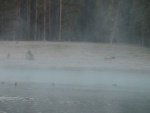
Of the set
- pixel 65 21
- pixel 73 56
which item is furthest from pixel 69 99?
pixel 65 21

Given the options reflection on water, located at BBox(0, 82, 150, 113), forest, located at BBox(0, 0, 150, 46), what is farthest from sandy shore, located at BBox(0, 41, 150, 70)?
reflection on water, located at BBox(0, 82, 150, 113)

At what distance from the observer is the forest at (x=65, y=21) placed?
52562 mm

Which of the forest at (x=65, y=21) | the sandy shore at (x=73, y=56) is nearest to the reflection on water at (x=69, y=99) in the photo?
the sandy shore at (x=73, y=56)

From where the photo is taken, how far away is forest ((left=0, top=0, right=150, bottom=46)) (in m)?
52.6

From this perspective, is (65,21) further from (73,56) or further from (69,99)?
(69,99)

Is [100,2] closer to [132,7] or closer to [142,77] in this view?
[132,7]

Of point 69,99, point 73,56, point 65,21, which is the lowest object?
point 65,21

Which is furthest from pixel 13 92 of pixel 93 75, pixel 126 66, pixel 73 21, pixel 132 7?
pixel 73 21

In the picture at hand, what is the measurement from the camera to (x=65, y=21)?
5834cm

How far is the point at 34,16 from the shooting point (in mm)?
60312

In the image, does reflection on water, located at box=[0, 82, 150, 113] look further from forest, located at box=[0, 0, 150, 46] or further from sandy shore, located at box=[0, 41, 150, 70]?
forest, located at box=[0, 0, 150, 46]

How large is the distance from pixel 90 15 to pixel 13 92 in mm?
33041

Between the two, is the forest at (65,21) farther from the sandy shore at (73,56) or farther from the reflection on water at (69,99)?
the reflection on water at (69,99)

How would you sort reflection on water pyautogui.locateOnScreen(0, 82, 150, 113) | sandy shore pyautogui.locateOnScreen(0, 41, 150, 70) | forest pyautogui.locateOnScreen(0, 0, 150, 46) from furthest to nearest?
1. forest pyautogui.locateOnScreen(0, 0, 150, 46)
2. sandy shore pyautogui.locateOnScreen(0, 41, 150, 70)
3. reflection on water pyautogui.locateOnScreen(0, 82, 150, 113)
